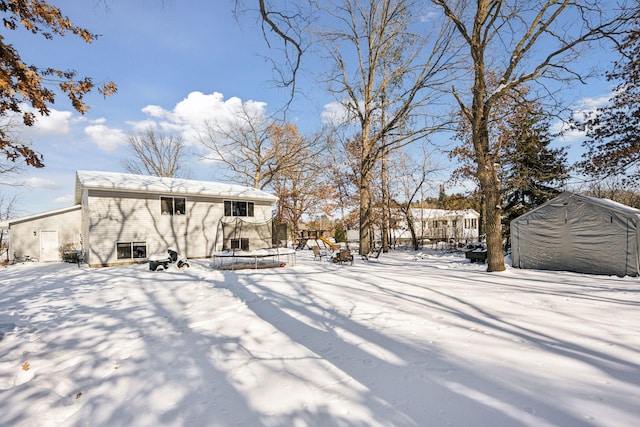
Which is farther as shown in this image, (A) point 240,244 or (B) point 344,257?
(A) point 240,244

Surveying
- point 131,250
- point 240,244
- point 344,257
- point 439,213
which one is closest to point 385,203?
point 344,257

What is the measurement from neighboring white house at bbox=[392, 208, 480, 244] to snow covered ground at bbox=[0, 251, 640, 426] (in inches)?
715

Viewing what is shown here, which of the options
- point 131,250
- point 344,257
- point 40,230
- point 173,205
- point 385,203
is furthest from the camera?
point 385,203

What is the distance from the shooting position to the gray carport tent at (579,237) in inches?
354

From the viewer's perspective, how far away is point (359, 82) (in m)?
16.1

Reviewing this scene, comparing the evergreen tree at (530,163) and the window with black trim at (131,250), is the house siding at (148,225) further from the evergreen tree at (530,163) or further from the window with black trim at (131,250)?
the evergreen tree at (530,163)

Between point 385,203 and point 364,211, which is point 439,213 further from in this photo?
point 364,211

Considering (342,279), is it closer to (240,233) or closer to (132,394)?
(132,394)

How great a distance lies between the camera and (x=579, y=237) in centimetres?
1005

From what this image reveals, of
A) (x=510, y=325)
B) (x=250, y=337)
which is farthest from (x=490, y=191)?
(x=250, y=337)

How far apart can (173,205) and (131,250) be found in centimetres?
276

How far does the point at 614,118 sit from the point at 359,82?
431 inches

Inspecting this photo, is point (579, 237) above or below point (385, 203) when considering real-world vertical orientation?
below

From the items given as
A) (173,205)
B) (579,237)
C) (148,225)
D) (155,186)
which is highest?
(155,186)
